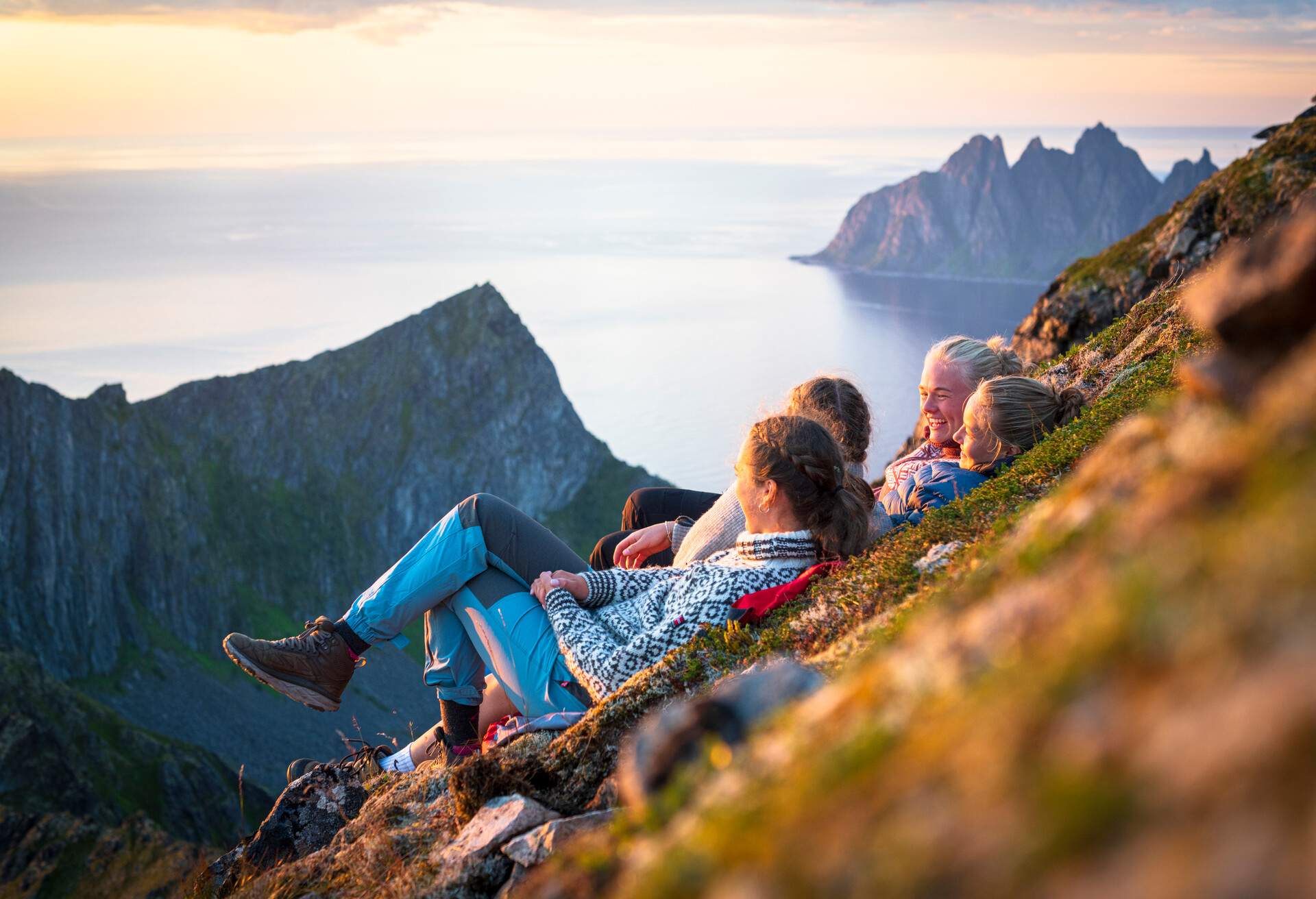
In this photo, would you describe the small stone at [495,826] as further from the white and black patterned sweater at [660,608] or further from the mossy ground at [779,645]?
the white and black patterned sweater at [660,608]

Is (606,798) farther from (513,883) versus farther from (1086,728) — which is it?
(1086,728)

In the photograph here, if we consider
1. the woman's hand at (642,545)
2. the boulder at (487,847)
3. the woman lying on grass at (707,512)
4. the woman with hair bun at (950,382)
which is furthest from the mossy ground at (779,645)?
the woman's hand at (642,545)

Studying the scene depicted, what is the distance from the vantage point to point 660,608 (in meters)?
7.94

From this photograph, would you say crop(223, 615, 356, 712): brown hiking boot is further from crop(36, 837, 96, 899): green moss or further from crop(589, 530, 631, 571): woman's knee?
crop(36, 837, 96, 899): green moss

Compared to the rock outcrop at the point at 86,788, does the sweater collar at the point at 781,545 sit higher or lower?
higher

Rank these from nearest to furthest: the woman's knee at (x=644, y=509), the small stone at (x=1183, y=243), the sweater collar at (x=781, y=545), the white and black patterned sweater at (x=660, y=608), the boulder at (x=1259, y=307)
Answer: the boulder at (x=1259, y=307) < the white and black patterned sweater at (x=660, y=608) < the sweater collar at (x=781, y=545) < the woman's knee at (x=644, y=509) < the small stone at (x=1183, y=243)

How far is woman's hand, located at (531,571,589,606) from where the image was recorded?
26.4 feet

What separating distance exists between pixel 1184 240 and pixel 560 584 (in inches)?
1232

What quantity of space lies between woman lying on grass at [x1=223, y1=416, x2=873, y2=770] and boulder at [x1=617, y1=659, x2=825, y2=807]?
3158 mm

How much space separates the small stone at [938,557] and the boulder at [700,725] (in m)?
2.71

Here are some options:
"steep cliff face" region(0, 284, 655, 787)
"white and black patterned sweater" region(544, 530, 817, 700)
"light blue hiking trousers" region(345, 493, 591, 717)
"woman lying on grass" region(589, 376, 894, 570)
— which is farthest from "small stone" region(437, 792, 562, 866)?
"steep cliff face" region(0, 284, 655, 787)

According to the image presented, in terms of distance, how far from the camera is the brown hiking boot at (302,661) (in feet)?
29.1

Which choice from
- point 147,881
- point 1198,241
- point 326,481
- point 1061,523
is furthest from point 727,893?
point 326,481

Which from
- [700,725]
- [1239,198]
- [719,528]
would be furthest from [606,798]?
[1239,198]
